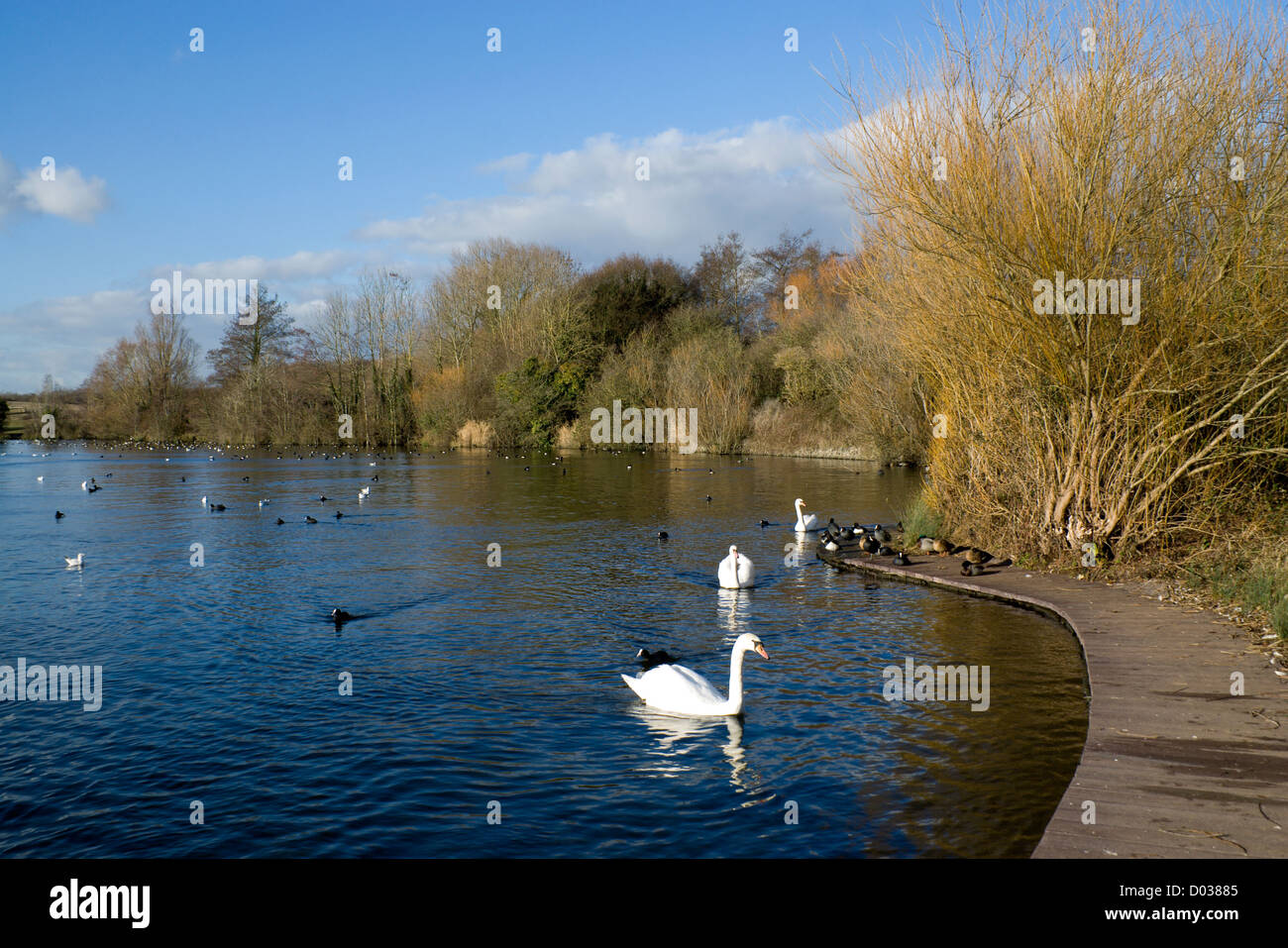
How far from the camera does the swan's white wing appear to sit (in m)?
9.51

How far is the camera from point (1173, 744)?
23.6ft

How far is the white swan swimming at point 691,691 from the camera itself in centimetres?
949

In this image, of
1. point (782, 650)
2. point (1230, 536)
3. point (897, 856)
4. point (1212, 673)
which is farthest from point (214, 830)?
point (1230, 536)

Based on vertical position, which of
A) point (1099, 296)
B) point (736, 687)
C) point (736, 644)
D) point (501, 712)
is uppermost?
point (1099, 296)

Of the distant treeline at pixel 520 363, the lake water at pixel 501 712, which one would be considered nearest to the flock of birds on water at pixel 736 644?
the lake water at pixel 501 712

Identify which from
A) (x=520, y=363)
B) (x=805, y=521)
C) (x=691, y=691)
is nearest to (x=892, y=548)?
(x=805, y=521)

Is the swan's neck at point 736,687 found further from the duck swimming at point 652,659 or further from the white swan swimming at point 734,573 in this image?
the white swan swimming at point 734,573

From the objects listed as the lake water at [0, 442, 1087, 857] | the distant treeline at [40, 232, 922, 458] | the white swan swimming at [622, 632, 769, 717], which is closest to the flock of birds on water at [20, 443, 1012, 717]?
the white swan swimming at [622, 632, 769, 717]

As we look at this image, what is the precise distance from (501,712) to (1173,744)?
613 centimetres

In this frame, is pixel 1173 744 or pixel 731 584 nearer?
pixel 1173 744

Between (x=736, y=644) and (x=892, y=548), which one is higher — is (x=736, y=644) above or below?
above

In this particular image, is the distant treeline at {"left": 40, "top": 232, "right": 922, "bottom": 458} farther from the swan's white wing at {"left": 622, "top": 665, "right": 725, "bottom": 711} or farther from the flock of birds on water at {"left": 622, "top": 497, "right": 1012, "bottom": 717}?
the swan's white wing at {"left": 622, "top": 665, "right": 725, "bottom": 711}

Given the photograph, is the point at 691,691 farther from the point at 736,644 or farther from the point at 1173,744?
the point at 1173,744

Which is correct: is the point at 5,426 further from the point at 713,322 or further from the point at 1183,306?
the point at 1183,306
